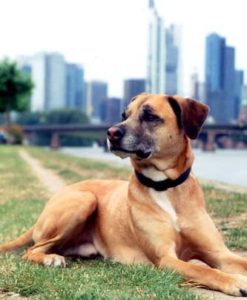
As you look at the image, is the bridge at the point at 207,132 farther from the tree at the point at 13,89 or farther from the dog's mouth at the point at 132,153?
the dog's mouth at the point at 132,153

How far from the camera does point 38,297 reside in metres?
3.55

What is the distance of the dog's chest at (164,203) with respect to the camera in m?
4.53

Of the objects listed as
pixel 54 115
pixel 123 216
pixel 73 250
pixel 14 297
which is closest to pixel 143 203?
pixel 123 216

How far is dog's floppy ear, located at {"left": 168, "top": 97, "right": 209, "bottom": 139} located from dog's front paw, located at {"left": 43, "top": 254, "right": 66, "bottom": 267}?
4.26 feet

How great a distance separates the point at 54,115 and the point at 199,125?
98.0m

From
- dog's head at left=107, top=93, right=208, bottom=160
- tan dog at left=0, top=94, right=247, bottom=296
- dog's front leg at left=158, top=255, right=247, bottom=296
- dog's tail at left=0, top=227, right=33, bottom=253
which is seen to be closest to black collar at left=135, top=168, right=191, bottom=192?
tan dog at left=0, top=94, right=247, bottom=296

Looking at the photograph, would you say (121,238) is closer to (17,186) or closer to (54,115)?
(17,186)

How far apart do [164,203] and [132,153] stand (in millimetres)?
421

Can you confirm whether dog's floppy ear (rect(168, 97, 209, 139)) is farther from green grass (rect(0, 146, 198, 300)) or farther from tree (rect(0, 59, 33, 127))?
tree (rect(0, 59, 33, 127))

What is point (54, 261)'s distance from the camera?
15.7 feet

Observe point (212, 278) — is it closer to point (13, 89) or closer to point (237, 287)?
point (237, 287)

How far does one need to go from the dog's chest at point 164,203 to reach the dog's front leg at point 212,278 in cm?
38

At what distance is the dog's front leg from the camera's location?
3803mm

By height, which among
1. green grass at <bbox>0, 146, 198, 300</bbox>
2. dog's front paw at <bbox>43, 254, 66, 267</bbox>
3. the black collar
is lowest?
dog's front paw at <bbox>43, 254, 66, 267</bbox>
